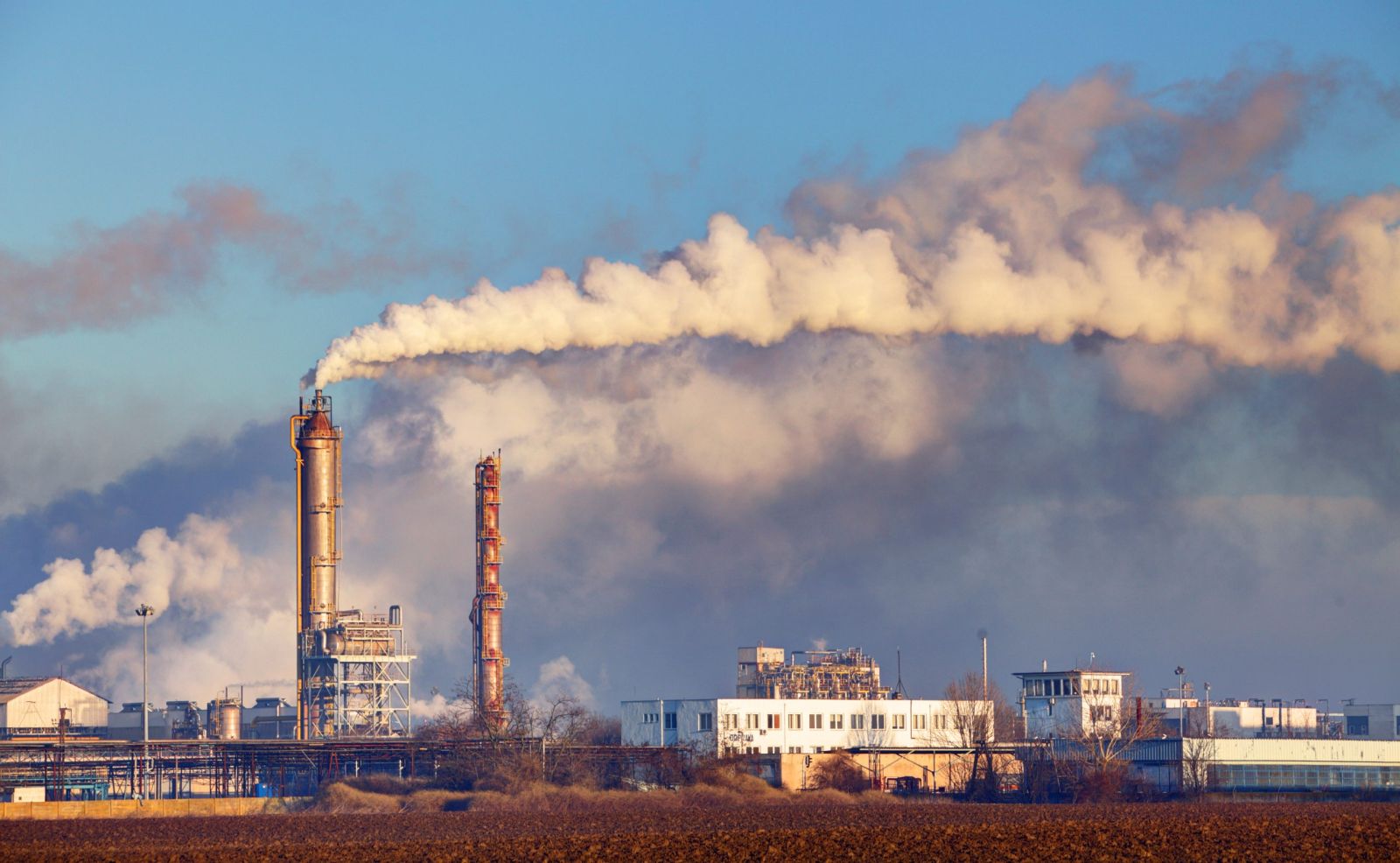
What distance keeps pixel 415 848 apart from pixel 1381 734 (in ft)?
365

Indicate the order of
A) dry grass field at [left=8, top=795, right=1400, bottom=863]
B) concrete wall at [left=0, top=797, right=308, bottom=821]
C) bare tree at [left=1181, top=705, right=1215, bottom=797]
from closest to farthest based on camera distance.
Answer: dry grass field at [left=8, top=795, right=1400, bottom=863]
concrete wall at [left=0, top=797, right=308, bottom=821]
bare tree at [left=1181, top=705, right=1215, bottom=797]

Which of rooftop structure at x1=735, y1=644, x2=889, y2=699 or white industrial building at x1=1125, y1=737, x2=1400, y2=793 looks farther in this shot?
rooftop structure at x1=735, y1=644, x2=889, y2=699

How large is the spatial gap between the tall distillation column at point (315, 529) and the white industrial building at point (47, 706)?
707 inches

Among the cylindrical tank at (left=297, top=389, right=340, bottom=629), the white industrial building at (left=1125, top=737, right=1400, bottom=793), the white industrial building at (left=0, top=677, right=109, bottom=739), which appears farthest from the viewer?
the white industrial building at (left=0, top=677, right=109, bottom=739)

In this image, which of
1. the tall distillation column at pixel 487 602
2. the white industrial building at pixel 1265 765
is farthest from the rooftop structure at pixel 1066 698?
the tall distillation column at pixel 487 602

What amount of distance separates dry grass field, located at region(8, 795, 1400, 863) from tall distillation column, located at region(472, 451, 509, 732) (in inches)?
1176

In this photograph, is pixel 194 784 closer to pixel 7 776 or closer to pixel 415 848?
pixel 7 776

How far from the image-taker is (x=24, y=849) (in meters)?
53.0

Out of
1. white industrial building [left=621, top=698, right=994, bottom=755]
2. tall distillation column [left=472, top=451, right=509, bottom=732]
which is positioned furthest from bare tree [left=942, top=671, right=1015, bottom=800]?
tall distillation column [left=472, top=451, right=509, bottom=732]

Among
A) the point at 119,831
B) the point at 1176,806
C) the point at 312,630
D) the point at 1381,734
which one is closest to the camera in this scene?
the point at 119,831

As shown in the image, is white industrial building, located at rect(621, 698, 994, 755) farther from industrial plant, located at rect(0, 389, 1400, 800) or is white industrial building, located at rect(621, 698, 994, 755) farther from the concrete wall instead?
the concrete wall

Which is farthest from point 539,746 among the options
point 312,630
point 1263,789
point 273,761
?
point 1263,789

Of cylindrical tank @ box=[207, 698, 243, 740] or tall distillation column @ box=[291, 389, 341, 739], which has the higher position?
tall distillation column @ box=[291, 389, 341, 739]

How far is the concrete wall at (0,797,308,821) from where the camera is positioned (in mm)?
77125
